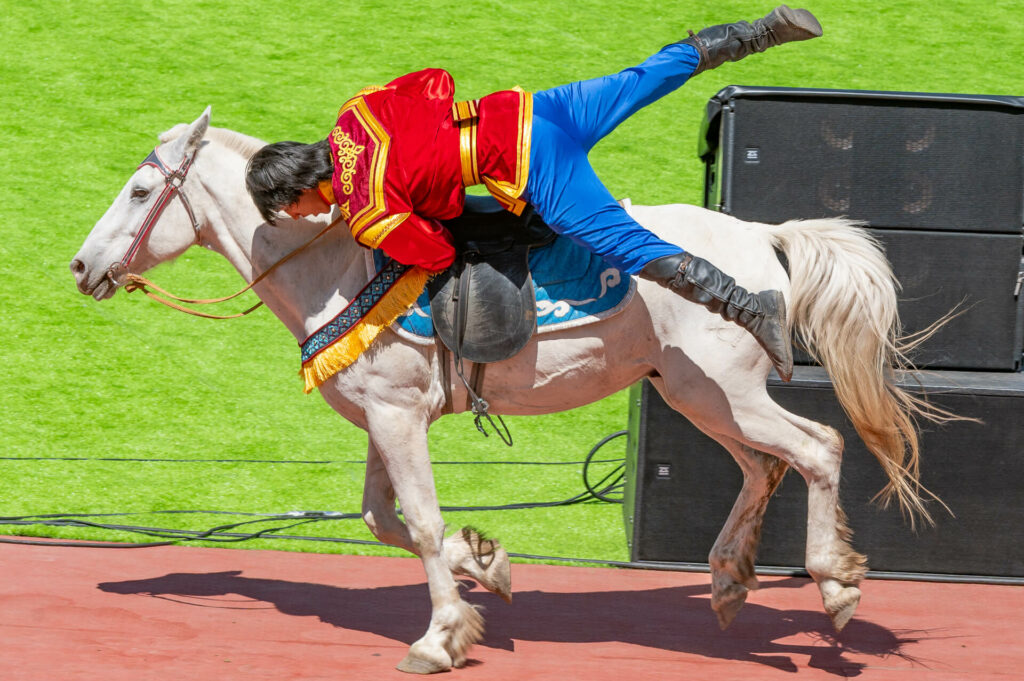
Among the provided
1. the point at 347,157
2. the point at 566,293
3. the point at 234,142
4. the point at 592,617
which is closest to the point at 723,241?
the point at 566,293

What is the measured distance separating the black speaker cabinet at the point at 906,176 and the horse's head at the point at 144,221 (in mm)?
2029

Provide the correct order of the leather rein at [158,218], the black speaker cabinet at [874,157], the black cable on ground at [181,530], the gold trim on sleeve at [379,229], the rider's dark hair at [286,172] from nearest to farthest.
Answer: the gold trim on sleeve at [379,229], the rider's dark hair at [286,172], the leather rein at [158,218], the black speaker cabinet at [874,157], the black cable on ground at [181,530]

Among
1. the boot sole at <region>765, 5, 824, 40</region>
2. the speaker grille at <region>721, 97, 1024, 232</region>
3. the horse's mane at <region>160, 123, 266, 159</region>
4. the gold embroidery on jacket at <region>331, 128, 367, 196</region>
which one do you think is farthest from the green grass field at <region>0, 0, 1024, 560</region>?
the boot sole at <region>765, 5, 824, 40</region>

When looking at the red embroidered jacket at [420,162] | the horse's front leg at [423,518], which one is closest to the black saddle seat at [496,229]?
the red embroidered jacket at [420,162]

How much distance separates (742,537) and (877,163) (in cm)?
157

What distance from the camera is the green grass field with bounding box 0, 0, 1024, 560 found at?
5551 millimetres

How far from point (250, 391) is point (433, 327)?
291 cm

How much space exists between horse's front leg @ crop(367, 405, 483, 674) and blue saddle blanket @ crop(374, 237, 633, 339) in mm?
312

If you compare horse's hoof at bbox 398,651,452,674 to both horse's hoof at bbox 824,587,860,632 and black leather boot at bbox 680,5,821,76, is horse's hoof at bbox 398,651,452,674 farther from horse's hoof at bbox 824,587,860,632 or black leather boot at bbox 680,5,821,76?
black leather boot at bbox 680,5,821,76

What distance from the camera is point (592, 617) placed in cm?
432

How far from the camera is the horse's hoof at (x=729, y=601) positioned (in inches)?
160

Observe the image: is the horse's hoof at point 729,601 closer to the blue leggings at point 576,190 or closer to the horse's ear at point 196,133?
the blue leggings at point 576,190

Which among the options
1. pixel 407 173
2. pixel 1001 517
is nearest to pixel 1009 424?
pixel 1001 517

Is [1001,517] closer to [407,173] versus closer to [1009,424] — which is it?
[1009,424]
